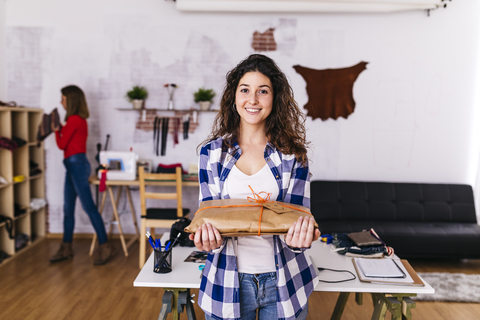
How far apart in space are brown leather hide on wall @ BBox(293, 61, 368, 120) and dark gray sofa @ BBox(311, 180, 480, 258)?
0.76 metres

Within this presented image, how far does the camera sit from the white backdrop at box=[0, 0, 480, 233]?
3.72 m

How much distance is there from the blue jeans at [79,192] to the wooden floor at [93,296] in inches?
12.1

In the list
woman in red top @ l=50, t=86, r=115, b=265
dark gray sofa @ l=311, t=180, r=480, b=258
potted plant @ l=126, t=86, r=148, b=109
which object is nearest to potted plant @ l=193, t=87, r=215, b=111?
potted plant @ l=126, t=86, r=148, b=109

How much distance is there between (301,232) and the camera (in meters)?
A: 1.09

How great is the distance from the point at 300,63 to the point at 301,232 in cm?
299

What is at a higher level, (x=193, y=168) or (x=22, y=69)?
(x=22, y=69)

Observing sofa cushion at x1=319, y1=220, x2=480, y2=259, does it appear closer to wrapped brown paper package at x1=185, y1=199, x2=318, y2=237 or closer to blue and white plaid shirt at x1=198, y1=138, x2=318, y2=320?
blue and white plaid shirt at x1=198, y1=138, x2=318, y2=320

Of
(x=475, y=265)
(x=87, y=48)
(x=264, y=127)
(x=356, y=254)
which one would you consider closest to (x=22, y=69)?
(x=87, y=48)

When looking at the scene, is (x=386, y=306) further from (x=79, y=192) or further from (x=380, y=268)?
(x=79, y=192)

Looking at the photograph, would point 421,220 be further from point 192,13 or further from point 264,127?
point 192,13

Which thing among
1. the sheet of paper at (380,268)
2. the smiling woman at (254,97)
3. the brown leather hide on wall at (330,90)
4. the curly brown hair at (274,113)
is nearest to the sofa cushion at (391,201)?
the brown leather hide on wall at (330,90)

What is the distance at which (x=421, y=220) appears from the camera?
11.6 ft

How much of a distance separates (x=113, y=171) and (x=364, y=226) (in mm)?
2419

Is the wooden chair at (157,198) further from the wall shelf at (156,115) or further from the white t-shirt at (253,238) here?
the white t-shirt at (253,238)
